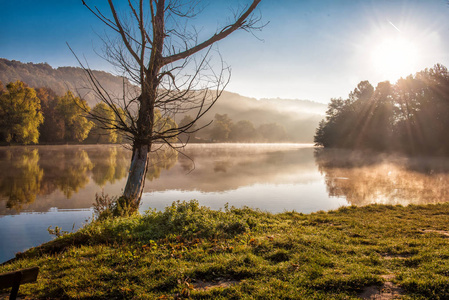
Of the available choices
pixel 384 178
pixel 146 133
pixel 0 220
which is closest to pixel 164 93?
pixel 146 133

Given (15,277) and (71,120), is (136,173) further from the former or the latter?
(71,120)

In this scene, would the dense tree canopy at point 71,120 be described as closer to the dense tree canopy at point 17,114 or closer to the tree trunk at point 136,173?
the dense tree canopy at point 17,114

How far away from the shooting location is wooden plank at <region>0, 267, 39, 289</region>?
2.74 metres

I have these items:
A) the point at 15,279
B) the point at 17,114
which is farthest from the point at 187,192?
the point at 17,114

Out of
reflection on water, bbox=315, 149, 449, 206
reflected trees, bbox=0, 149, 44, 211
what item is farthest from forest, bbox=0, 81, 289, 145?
reflection on water, bbox=315, 149, 449, 206

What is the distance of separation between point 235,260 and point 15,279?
3.35 metres

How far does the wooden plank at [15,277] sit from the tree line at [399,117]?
170 ft

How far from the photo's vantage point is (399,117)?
53062 mm

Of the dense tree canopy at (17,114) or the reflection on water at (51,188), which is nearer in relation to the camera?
the reflection on water at (51,188)

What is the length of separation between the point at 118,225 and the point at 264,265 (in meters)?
4.05

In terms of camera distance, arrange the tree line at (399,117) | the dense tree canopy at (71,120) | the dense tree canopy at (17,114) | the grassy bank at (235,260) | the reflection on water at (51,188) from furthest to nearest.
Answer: the dense tree canopy at (71,120), the dense tree canopy at (17,114), the tree line at (399,117), the reflection on water at (51,188), the grassy bank at (235,260)

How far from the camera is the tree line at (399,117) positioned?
137 feet

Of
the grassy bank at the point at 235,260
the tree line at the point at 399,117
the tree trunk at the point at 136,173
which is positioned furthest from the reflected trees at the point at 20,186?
the tree line at the point at 399,117

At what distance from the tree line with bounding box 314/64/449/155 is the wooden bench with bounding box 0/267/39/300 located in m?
51.7
